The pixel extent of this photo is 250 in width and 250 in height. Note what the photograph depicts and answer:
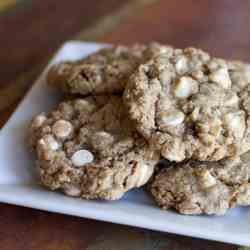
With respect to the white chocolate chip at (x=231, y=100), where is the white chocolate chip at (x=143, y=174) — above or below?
below

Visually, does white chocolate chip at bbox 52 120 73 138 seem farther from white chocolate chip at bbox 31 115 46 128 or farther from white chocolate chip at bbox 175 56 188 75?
white chocolate chip at bbox 175 56 188 75

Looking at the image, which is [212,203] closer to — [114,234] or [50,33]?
[114,234]

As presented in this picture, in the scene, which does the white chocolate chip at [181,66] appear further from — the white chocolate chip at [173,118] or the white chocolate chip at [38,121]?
the white chocolate chip at [38,121]

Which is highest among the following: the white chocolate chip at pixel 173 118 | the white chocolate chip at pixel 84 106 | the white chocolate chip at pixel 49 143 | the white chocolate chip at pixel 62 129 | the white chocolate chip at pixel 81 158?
the white chocolate chip at pixel 173 118

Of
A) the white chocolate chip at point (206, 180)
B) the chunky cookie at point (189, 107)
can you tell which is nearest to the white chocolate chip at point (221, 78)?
the chunky cookie at point (189, 107)

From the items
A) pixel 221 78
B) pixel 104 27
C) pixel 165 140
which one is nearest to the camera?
pixel 165 140

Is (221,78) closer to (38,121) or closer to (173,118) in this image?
(173,118)

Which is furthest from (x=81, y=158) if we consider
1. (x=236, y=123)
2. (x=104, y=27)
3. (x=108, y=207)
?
(x=104, y=27)

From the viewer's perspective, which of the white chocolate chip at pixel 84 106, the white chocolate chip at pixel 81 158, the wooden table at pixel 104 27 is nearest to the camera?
the white chocolate chip at pixel 81 158
